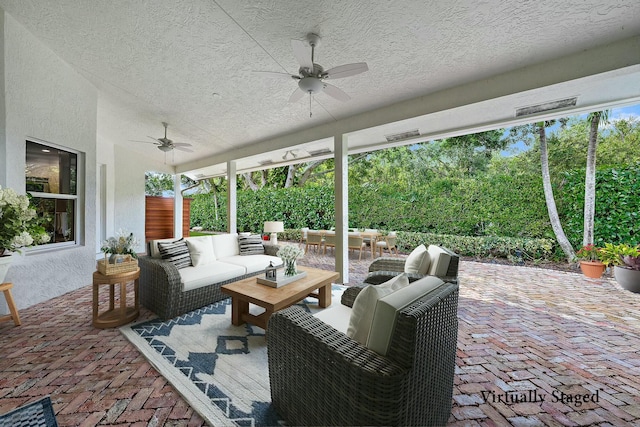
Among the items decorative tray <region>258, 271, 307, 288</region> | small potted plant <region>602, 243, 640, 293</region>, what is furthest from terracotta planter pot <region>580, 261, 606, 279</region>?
decorative tray <region>258, 271, 307, 288</region>

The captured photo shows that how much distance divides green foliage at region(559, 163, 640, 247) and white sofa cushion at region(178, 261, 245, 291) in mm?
7131

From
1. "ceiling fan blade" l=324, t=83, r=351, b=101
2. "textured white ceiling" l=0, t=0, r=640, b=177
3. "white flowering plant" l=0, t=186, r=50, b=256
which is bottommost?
"white flowering plant" l=0, t=186, r=50, b=256

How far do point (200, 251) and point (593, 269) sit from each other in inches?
271

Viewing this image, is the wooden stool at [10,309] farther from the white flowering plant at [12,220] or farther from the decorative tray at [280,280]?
the decorative tray at [280,280]

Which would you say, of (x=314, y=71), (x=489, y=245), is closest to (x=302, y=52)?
(x=314, y=71)

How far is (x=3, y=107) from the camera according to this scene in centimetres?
285

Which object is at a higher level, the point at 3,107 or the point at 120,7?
the point at 120,7

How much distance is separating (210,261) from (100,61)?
316cm

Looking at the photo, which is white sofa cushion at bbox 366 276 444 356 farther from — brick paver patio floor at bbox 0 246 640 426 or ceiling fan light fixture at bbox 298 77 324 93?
ceiling fan light fixture at bbox 298 77 324 93

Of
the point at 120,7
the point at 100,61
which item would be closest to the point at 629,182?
the point at 120,7

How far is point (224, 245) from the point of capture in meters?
4.34

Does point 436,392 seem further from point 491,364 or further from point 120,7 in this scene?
point 120,7

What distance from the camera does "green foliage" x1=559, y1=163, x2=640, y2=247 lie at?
15.6ft

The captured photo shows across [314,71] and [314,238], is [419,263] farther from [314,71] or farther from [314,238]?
[314,238]
